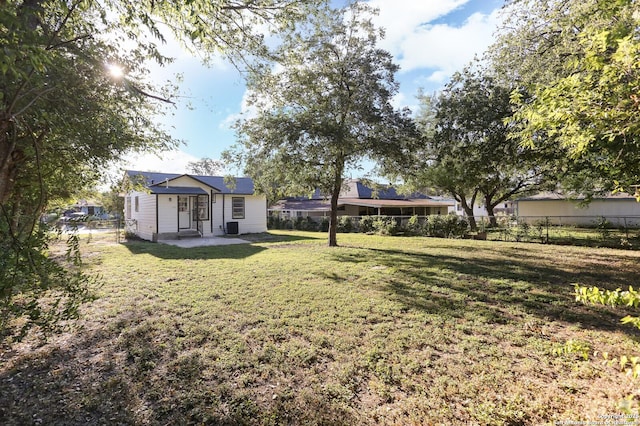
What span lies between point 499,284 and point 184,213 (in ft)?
50.5

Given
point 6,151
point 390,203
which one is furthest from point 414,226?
point 6,151

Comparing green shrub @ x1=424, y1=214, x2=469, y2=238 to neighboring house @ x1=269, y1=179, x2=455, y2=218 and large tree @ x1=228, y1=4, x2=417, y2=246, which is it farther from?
neighboring house @ x1=269, y1=179, x2=455, y2=218

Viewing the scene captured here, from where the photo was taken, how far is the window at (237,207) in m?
18.5

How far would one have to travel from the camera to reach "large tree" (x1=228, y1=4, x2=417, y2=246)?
33.9 feet

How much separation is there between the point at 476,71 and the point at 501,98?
1.75 m

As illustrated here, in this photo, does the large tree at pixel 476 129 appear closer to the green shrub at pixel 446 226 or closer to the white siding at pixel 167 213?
the green shrub at pixel 446 226

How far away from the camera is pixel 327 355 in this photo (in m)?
3.55

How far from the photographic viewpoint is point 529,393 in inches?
110

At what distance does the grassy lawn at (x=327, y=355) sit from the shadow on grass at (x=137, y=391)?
0.01 m

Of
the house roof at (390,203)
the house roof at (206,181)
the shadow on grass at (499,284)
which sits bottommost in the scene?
the shadow on grass at (499,284)

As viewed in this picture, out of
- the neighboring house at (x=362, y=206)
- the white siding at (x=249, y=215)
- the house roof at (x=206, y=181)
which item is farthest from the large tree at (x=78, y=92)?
the neighboring house at (x=362, y=206)

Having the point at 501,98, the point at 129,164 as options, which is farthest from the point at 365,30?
the point at 129,164

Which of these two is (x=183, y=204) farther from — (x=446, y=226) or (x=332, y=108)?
(x=446, y=226)

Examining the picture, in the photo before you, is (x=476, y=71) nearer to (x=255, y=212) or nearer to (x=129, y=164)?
(x=129, y=164)
